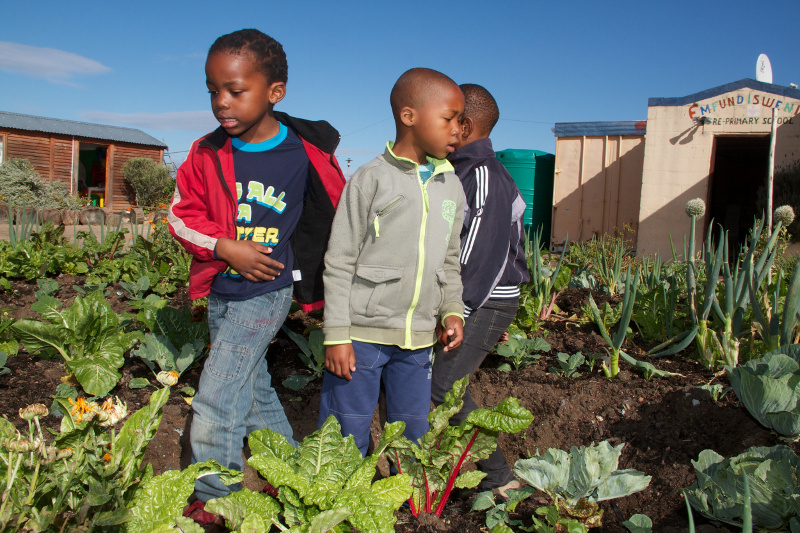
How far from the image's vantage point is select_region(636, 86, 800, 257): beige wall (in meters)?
9.23

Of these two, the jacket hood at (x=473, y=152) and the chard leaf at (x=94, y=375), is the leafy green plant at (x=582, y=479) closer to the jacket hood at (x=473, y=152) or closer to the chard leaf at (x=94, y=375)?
the jacket hood at (x=473, y=152)

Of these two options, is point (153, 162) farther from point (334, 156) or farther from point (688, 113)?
point (334, 156)

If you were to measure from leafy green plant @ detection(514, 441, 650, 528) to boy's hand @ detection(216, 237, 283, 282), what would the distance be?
998 mm

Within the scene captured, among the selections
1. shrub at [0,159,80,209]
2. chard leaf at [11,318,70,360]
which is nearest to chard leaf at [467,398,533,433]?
chard leaf at [11,318,70,360]

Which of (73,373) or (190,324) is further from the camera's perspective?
(190,324)

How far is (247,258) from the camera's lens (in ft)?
5.98

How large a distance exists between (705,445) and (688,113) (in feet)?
30.1

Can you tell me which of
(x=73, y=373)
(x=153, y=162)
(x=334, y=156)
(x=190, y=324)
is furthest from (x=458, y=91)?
(x=153, y=162)

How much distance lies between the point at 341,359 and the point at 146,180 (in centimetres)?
2110

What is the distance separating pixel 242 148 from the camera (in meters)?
1.95

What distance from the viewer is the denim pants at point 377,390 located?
6.03 ft

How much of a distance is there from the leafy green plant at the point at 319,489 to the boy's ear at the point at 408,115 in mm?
943

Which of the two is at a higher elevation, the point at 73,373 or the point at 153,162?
the point at 153,162

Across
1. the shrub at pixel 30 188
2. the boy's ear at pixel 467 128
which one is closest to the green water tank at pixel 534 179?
the boy's ear at pixel 467 128
